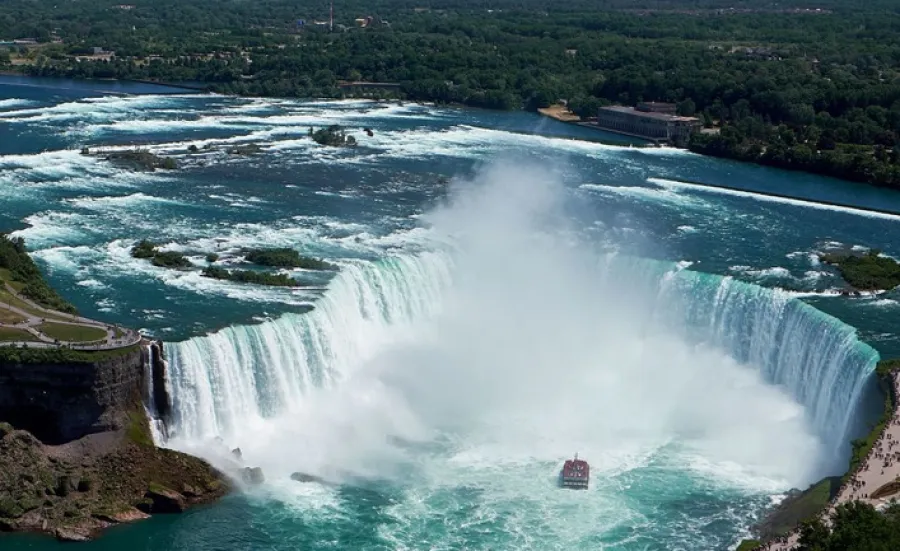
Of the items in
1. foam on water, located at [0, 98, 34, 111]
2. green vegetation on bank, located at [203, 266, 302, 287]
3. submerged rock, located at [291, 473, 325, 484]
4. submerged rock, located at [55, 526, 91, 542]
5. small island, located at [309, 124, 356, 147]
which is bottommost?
submerged rock, located at [55, 526, 91, 542]

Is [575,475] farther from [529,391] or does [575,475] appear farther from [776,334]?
[776,334]

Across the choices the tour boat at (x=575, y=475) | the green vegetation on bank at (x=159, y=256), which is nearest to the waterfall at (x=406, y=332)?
the green vegetation on bank at (x=159, y=256)

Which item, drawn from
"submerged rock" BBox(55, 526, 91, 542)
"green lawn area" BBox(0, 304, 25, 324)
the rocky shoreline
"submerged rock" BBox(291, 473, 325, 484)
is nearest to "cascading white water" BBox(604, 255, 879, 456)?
the rocky shoreline

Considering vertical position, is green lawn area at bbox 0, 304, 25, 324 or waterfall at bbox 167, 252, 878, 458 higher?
green lawn area at bbox 0, 304, 25, 324

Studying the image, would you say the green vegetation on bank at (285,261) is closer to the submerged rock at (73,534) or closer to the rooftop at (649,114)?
the submerged rock at (73,534)

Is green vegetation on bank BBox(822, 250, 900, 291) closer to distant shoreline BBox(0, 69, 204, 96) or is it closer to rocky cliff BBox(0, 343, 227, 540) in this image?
rocky cliff BBox(0, 343, 227, 540)

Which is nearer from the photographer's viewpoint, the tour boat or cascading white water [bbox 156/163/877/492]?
the tour boat

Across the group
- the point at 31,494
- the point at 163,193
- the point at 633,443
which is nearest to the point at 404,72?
the point at 163,193
